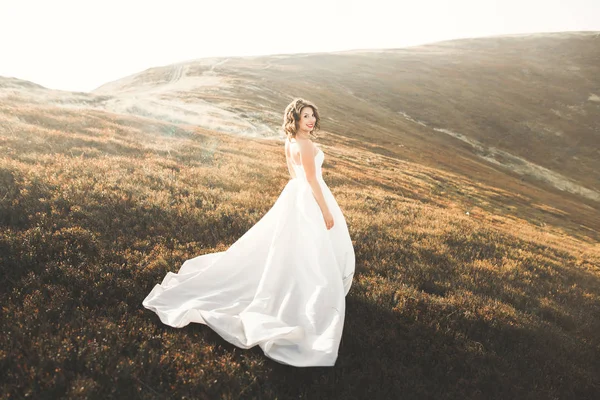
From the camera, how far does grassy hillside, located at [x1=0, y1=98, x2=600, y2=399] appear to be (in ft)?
14.3

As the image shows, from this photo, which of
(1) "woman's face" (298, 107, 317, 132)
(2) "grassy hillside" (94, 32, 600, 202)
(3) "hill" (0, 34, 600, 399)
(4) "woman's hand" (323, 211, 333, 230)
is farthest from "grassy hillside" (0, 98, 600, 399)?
(2) "grassy hillside" (94, 32, 600, 202)

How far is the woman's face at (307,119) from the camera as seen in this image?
578 cm

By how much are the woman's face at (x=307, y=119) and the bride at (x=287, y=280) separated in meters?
0.02

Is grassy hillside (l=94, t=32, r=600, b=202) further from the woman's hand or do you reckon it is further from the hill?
the woman's hand

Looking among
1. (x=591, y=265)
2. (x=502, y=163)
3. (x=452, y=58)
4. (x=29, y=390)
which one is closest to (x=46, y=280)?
(x=29, y=390)

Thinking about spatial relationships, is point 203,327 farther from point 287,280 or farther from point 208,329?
point 287,280

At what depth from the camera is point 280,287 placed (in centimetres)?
571

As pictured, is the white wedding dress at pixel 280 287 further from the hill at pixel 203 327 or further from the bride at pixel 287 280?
the hill at pixel 203 327

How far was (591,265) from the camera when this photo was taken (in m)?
13.1

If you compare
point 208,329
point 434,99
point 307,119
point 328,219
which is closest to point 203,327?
point 208,329

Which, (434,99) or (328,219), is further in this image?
(434,99)

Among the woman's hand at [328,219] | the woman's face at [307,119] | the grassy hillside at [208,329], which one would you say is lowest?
the grassy hillside at [208,329]

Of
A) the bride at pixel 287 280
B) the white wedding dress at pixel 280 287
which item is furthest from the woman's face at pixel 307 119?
the white wedding dress at pixel 280 287

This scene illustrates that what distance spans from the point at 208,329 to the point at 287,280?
143 cm
